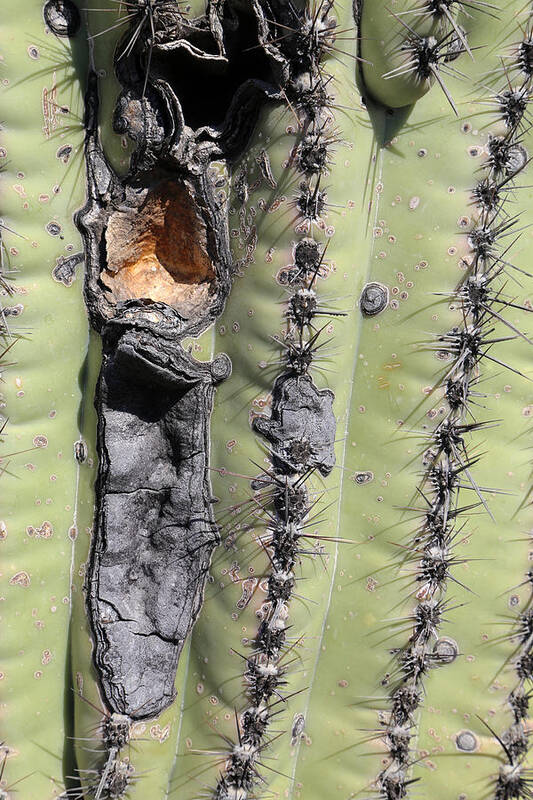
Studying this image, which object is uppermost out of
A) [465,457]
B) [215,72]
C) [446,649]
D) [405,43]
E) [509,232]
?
[405,43]

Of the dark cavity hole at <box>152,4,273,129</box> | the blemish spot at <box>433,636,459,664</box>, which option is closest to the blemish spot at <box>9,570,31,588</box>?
the blemish spot at <box>433,636,459,664</box>

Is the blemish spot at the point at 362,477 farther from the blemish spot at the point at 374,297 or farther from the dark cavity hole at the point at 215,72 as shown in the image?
the dark cavity hole at the point at 215,72

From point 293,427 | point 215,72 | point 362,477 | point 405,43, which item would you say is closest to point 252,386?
point 293,427

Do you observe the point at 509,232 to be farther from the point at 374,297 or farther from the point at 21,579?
the point at 21,579

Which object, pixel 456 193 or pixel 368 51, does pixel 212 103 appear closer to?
pixel 368 51

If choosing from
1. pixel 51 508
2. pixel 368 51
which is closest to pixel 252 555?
pixel 51 508

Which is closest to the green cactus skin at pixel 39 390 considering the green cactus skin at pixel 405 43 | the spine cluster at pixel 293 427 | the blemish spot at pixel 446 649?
the spine cluster at pixel 293 427

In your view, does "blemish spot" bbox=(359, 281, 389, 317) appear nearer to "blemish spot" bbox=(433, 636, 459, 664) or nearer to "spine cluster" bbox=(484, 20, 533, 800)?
"spine cluster" bbox=(484, 20, 533, 800)
